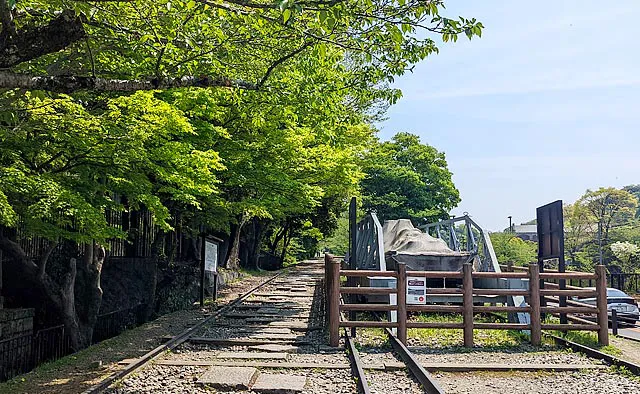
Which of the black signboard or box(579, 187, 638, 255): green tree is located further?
box(579, 187, 638, 255): green tree

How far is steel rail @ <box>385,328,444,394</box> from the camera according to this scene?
7044 mm

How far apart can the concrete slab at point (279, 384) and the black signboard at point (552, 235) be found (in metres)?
6.77

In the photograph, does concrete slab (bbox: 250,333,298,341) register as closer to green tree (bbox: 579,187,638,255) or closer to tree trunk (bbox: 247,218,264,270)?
tree trunk (bbox: 247,218,264,270)

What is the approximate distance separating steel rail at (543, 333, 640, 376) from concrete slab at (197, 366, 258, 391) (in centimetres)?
542

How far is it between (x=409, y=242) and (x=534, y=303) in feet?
19.8

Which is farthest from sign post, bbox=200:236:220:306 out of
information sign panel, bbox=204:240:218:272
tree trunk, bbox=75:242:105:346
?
tree trunk, bbox=75:242:105:346

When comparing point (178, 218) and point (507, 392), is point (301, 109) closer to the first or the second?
point (507, 392)

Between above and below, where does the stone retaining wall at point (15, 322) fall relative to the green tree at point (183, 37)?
below

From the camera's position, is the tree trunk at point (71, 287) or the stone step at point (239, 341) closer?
the stone step at point (239, 341)

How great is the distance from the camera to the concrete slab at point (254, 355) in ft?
31.2

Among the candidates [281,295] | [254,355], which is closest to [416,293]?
[254,355]

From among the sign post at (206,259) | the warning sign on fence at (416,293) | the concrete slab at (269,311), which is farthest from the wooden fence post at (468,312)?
the sign post at (206,259)

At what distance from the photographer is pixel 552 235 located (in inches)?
496

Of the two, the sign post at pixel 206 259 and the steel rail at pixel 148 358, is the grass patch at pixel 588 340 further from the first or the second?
the sign post at pixel 206 259
